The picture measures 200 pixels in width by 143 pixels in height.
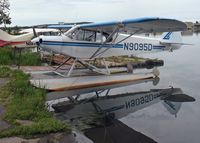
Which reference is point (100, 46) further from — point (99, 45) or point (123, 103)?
point (123, 103)

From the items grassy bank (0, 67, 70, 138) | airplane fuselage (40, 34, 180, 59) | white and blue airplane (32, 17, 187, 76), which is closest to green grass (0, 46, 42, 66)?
white and blue airplane (32, 17, 187, 76)

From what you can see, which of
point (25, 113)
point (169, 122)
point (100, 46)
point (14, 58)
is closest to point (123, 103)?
point (169, 122)

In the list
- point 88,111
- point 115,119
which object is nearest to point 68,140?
point 115,119

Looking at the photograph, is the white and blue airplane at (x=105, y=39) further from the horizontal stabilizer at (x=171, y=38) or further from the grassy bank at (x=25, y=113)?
the grassy bank at (x=25, y=113)

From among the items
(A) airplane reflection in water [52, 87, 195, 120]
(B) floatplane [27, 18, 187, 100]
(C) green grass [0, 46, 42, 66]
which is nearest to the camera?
(A) airplane reflection in water [52, 87, 195, 120]

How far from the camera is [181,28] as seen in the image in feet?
45.8

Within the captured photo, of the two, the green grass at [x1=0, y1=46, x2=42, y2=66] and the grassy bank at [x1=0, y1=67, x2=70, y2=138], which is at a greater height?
the grassy bank at [x1=0, y1=67, x2=70, y2=138]

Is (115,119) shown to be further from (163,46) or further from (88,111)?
(163,46)

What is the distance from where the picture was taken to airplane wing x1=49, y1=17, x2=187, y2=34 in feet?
42.3

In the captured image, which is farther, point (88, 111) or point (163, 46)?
point (163, 46)

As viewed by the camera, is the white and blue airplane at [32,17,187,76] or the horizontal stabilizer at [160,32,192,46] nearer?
the white and blue airplane at [32,17,187,76]

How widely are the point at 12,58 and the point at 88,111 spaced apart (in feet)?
30.2

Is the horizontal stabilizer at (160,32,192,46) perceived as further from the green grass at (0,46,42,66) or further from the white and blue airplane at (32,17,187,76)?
the green grass at (0,46,42,66)

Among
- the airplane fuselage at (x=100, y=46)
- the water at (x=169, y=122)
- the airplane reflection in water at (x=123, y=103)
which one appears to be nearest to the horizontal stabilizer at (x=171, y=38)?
the airplane fuselage at (x=100, y=46)
